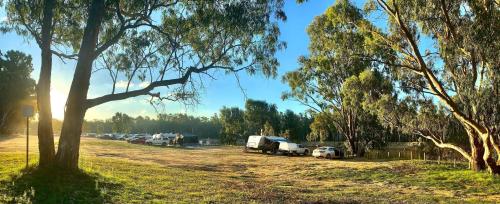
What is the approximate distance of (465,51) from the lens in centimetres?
2262

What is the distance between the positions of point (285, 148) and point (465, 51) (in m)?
30.4

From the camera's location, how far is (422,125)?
3112cm

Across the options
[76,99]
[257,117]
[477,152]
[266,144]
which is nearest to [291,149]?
[266,144]

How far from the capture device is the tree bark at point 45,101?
57.6 ft

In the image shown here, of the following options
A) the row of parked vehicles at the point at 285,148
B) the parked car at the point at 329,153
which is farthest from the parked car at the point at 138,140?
the parked car at the point at 329,153

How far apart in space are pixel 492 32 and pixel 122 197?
16523mm

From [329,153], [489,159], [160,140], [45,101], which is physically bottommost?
[329,153]

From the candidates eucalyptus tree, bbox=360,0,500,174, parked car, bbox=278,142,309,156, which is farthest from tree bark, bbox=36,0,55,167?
parked car, bbox=278,142,309,156

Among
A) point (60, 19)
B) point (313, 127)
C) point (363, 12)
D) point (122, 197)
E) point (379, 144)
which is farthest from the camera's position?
point (313, 127)

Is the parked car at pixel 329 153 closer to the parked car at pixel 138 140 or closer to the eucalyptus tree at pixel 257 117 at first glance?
the parked car at pixel 138 140

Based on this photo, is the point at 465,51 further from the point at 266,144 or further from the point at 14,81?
the point at 14,81

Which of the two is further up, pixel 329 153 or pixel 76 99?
pixel 76 99

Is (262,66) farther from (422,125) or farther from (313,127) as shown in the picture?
(313,127)

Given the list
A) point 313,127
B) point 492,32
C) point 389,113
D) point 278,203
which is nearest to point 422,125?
point 389,113
